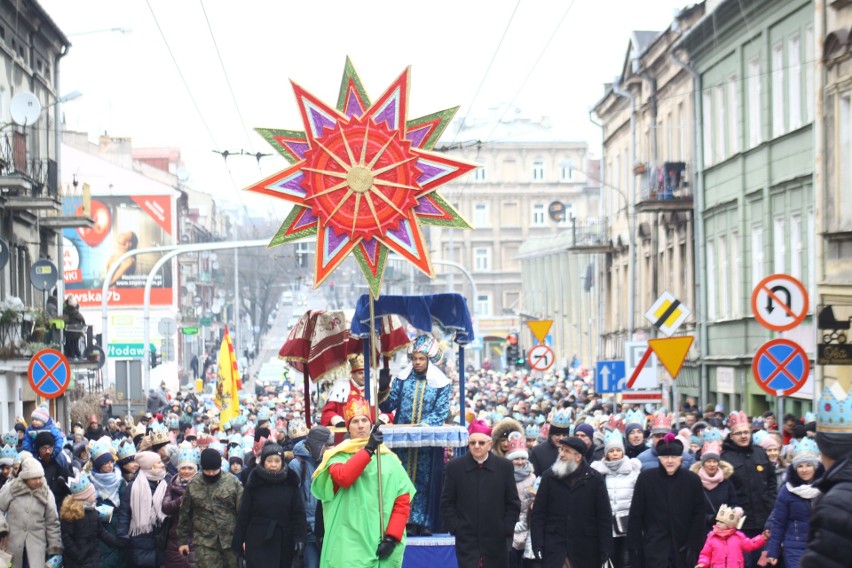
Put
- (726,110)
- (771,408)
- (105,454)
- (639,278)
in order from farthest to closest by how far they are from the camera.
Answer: (639,278) < (726,110) < (771,408) < (105,454)

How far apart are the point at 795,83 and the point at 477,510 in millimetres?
18354

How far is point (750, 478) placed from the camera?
14.8 meters

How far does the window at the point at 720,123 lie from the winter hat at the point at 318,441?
2156 cm

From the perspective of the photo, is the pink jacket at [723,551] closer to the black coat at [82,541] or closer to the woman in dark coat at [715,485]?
the woman in dark coat at [715,485]

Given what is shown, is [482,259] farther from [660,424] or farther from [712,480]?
[712,480]

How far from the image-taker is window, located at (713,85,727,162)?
34919 millimetres

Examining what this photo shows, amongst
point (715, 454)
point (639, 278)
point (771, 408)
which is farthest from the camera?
point (639, 278)

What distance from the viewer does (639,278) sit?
4575 cm

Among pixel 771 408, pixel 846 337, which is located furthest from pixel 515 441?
pixel 771 408

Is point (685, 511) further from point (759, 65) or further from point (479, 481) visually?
point (759, 65)

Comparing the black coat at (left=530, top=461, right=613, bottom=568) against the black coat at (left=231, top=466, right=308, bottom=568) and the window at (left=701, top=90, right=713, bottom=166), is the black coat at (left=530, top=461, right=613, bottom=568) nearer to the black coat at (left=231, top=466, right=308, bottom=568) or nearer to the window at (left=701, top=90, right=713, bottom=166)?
the black coat at (left=231, top=466, right=308, bottom=568)

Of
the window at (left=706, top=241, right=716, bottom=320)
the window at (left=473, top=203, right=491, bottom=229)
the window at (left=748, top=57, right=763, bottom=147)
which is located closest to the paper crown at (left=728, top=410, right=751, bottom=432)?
the window at (left=748, top=57, right=763, bottom=147)

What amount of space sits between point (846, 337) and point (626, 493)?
30.2 feet

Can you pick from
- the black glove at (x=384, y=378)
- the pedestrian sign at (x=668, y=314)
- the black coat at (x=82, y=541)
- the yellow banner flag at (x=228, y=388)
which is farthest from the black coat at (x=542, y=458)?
the yellow banner flag at (x=228, y=388)
